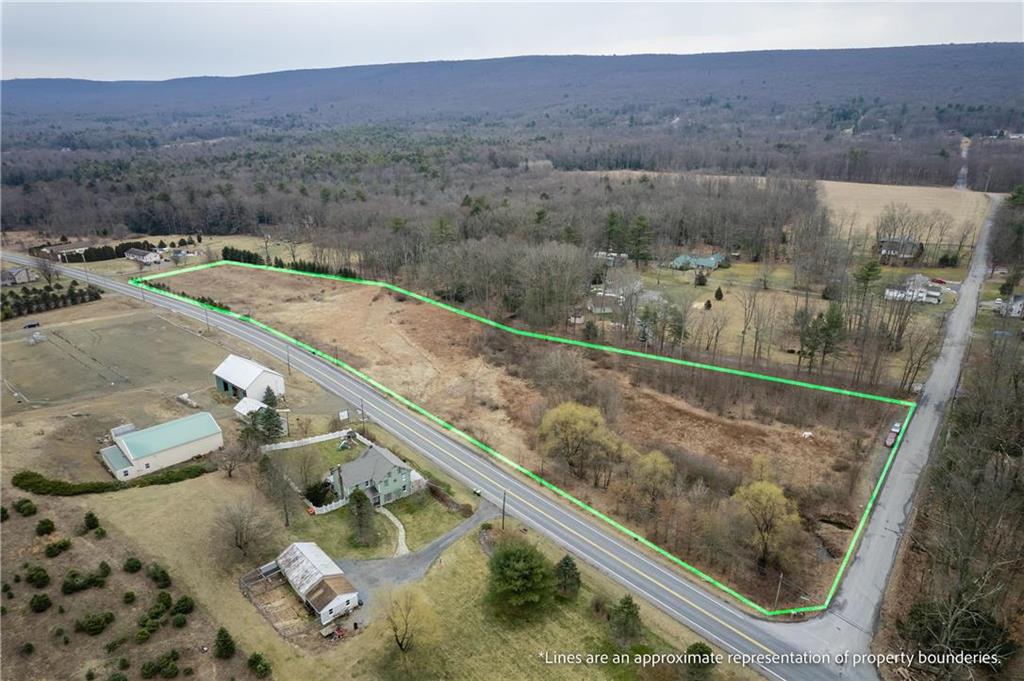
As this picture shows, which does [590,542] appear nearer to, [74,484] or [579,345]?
[74,484]

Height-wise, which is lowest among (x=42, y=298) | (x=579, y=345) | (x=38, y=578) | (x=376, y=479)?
(x=579, y=345)

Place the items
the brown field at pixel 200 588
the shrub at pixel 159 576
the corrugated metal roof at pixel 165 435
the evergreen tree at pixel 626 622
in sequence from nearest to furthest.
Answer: the brown field at pixel 200 588
the evergreen tree at pixel 626 622
the shrub at pixel 159 576
the corrugated metal roof at pixel 165 435

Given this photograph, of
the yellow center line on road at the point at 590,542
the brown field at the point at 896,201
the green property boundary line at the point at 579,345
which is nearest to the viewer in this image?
the yellow center line on road at the point at 590,542

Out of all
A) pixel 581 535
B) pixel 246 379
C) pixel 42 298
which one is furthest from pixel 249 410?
pixel 42 298

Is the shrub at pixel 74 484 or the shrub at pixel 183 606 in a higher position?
the shrub at pixel 74 484

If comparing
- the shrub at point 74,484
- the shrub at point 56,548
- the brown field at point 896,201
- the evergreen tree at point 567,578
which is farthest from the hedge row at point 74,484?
the brown field at point 896,201

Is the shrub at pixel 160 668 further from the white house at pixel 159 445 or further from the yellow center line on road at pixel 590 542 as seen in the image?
the yellow center line on road at pixel 590 542
